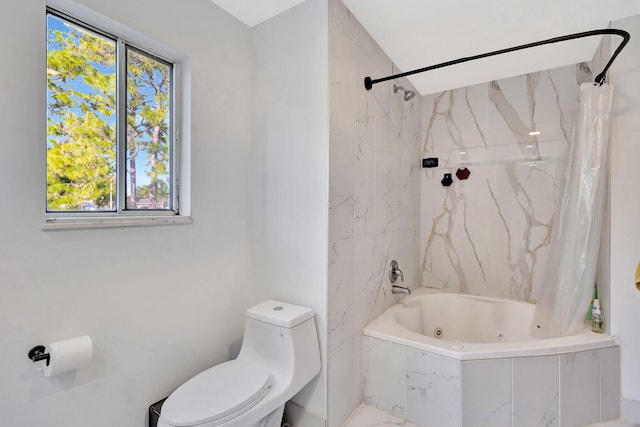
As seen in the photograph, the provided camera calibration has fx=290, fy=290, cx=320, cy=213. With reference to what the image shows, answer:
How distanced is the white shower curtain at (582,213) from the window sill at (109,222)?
229 centimetres

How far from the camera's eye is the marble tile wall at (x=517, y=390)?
1562 mm

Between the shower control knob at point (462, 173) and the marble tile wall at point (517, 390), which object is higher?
the shower control knob at point (462, 173)

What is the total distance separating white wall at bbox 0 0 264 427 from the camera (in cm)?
98

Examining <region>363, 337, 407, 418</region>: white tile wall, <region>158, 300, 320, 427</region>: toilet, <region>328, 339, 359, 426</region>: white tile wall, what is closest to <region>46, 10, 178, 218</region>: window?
<region>158, 300, 320, 427</region>: toilet

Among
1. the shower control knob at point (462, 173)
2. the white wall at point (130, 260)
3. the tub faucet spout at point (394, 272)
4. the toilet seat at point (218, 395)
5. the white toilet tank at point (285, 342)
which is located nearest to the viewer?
the white wall at point (130, 260)

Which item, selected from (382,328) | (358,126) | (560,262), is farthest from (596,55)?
(382,328)

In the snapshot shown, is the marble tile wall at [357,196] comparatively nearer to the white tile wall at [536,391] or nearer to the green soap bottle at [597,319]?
the white tile wall at [536,391]

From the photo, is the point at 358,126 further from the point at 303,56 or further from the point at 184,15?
the point at 184,15

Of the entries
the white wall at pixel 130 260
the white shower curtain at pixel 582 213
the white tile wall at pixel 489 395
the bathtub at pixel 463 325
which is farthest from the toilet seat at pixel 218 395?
the white shower curtain at pixel 582 213

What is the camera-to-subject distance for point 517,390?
1.57m

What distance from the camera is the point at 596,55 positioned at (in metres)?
2.04

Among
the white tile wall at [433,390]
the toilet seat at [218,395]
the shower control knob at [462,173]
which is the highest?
the shower control knob at [462,173]

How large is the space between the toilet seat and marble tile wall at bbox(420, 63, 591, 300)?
2027mm

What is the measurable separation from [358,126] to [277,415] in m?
1.62
